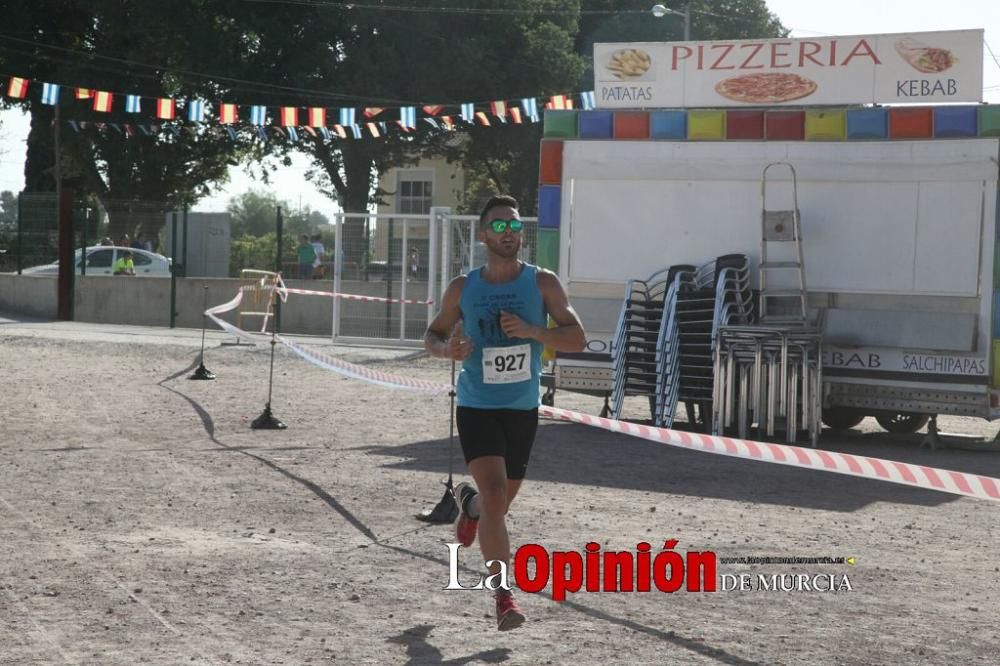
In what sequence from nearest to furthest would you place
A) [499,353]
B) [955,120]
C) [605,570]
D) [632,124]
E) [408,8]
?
[499,353] < [605,570] < [955,120] < [632,124] < [408,8]

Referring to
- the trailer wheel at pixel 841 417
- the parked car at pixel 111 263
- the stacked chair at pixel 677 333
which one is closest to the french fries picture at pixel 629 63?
the stacked chair at pixel 677 333

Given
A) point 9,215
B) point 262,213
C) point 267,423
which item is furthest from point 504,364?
point 262,213

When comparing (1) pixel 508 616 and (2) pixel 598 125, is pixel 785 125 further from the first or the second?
(1) pixel 508 616

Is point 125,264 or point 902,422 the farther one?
point 125,264

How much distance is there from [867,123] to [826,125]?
0.38 metres

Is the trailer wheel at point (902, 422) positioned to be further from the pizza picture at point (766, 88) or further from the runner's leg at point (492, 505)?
the runner's leg at point (492, 505)

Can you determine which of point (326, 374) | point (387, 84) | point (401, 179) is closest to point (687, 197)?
point (326, 374)

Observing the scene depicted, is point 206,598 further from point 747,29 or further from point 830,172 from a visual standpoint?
Result: point 747,29

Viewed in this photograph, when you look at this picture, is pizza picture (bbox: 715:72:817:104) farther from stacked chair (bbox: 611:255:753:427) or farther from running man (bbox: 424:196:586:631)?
running man (bbox: 424:196:586:631)

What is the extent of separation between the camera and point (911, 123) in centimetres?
1319

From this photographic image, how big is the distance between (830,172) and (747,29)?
153ft

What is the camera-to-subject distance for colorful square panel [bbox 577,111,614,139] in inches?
562

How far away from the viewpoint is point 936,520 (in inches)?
371

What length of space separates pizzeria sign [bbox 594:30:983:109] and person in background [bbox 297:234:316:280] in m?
17.7
